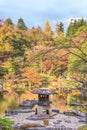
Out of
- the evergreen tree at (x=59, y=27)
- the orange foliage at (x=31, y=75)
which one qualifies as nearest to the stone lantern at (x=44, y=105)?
the orange foliage at (x=31, y=75)

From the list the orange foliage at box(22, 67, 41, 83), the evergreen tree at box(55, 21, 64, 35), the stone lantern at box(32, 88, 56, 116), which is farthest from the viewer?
the evergreen tree at box(55, 21, 64, 35)

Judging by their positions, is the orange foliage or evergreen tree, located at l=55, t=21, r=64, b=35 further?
evergreen tree, located at l=55, t=21, r=64, b=35

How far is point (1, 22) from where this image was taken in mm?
44938

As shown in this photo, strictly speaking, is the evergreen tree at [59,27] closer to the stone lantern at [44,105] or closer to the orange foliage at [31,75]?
the orange foliage at [31,75]

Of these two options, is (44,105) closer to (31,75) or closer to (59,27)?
(31,75)

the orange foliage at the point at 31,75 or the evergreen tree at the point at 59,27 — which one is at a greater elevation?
the evergreen tree at the point at 59,27

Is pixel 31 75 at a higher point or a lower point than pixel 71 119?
higher

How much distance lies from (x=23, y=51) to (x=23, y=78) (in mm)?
4639

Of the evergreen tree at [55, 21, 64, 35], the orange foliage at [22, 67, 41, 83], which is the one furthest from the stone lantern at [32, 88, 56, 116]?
the evergreen tree at [55, 21, 64, 35]

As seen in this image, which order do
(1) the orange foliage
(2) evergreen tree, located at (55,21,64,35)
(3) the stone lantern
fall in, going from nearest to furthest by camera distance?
(3) the stone lantern, (1) the orange foliage, (2) evergreen tree, located at (55,21,64,35)

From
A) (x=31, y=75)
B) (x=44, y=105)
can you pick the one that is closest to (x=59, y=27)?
(x=31, y=75)

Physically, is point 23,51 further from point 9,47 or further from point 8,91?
point 8,91

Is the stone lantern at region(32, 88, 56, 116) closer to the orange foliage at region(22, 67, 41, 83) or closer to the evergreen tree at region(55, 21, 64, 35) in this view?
the orange foliage at region(22, 67, 41, 83)

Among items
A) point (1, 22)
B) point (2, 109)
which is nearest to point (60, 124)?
point (2, 109)
